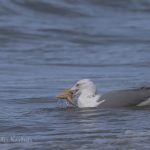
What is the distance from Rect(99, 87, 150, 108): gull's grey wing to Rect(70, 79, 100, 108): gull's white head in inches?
14.5

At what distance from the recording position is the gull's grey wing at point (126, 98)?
1117cm

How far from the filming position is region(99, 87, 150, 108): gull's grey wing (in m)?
11.2

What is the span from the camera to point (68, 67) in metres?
15.7

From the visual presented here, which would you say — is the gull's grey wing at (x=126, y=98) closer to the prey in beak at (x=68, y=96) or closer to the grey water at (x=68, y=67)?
the grey water at (x=68, y=67)

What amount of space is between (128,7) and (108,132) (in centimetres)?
1799

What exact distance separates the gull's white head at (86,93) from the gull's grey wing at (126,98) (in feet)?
1.21

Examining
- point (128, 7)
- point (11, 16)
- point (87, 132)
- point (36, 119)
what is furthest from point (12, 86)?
point (128, 7)

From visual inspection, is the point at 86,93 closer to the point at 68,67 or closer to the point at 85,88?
the point at 85,88

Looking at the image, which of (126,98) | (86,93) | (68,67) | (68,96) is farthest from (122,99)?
(68,67)

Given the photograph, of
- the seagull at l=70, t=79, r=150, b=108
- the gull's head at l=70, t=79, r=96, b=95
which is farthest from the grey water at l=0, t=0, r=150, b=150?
the gull's head at l=70, t=79, r=96, b=95

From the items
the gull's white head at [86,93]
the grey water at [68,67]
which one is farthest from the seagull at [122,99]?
the grey water at [68,67]

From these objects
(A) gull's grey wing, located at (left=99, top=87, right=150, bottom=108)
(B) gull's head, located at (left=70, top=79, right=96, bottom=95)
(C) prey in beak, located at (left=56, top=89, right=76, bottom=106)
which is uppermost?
(B) gull's head, located at (left=70, top=79, right=96, bottom=95)

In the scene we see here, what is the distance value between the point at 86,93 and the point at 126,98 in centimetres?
74

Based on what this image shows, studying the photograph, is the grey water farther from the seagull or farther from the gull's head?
the gull's head
